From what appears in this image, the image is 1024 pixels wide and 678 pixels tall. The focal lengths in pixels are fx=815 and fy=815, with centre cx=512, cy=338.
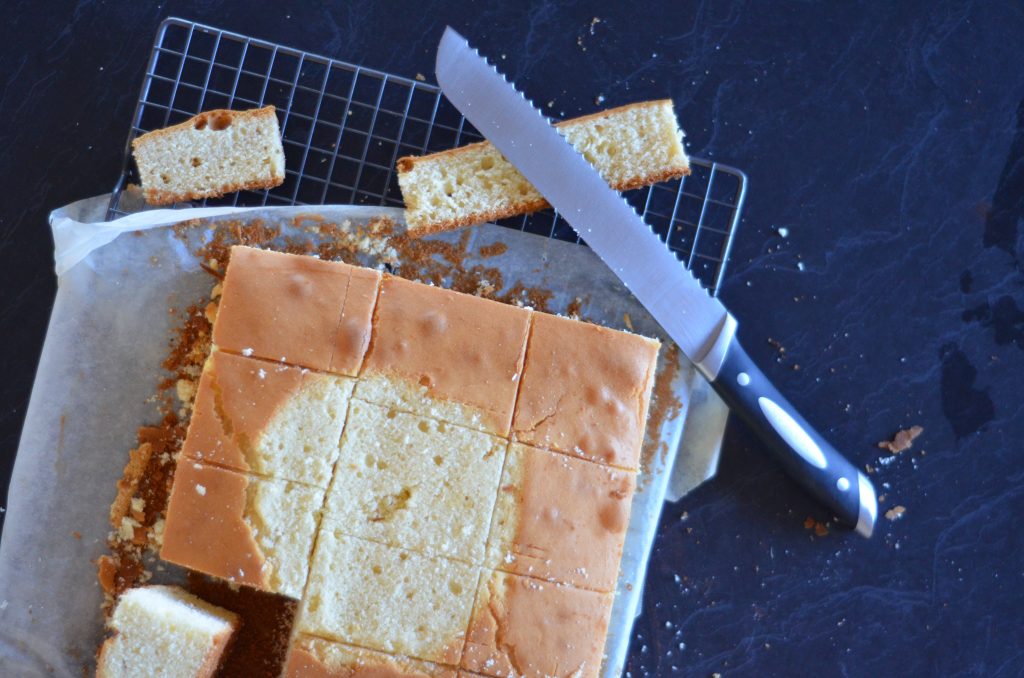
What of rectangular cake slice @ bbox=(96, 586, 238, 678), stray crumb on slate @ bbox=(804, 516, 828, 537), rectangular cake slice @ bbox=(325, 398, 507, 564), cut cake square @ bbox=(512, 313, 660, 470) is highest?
cut cake square @ bbox=(512, 313, 660, 470)

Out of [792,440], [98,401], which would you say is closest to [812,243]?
[792,440]

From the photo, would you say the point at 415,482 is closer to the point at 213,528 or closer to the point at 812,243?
the point at 213,528

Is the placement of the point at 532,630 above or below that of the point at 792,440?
below

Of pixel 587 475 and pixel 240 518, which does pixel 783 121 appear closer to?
pixel 587 475

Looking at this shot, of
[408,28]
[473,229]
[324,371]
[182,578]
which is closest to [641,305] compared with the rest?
[473,229]

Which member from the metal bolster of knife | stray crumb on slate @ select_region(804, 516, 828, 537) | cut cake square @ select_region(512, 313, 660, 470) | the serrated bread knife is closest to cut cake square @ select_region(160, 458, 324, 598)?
cut cake square @ select_region(512, 313, 660, 470)

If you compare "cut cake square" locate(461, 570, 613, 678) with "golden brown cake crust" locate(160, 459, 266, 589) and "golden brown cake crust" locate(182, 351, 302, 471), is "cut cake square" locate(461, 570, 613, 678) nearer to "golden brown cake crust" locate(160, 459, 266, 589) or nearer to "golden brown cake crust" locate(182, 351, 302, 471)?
"golden brown cake crust" locate(160, 459, 266, 589)

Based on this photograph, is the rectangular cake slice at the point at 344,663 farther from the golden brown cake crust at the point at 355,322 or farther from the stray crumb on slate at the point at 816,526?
the stray crumb on slate at the point at 816,526
